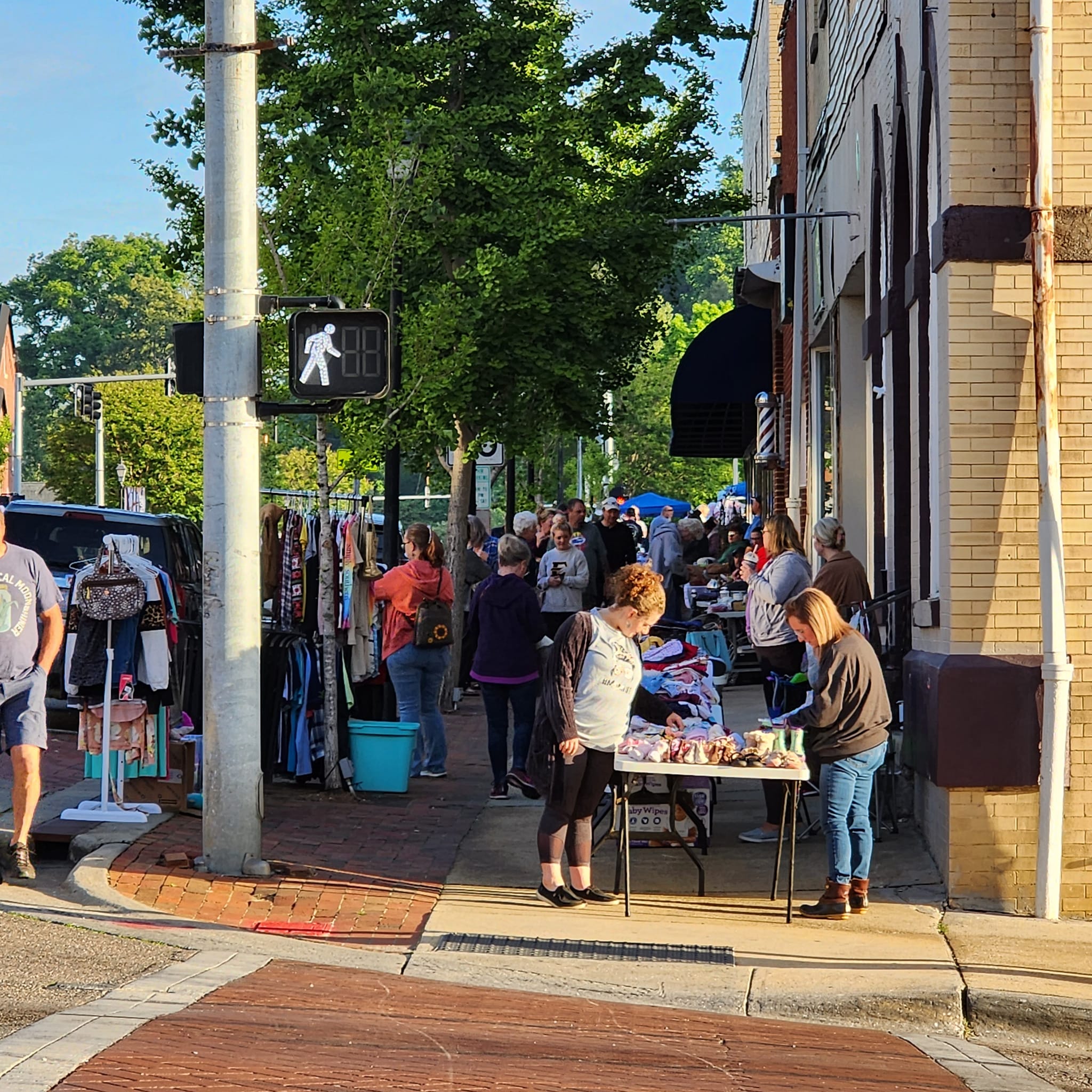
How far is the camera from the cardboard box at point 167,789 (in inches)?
441

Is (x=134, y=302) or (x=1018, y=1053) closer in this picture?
(x=1018, y=1053)

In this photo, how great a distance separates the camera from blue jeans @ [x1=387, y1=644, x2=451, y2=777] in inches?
517

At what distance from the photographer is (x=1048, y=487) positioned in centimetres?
862

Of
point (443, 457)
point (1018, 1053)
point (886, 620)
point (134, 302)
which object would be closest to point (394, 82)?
point (443, 457)

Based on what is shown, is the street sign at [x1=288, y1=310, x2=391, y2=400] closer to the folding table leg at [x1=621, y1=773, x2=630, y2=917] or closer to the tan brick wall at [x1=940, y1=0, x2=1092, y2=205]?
the folding table leg at [x1=621, y1=773, x2=630, y2=917]

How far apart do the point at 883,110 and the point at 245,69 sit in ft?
17.5

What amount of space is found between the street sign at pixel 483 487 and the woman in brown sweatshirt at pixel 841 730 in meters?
16.7

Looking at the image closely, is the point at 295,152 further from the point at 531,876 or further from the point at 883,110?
the point at 531,876

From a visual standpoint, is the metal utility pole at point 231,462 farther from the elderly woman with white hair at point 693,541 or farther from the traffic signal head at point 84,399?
the traffic signal head at point 84,399

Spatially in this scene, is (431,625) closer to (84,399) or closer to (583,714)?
(583,714)

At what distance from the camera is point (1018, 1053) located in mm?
6945

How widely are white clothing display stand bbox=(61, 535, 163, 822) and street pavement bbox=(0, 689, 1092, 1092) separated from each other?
249mm

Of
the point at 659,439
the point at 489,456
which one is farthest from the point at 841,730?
the point at 659,439

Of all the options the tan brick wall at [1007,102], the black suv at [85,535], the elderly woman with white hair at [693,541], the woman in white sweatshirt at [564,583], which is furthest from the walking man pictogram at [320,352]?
the elderly woman with white hair at [693,541]
